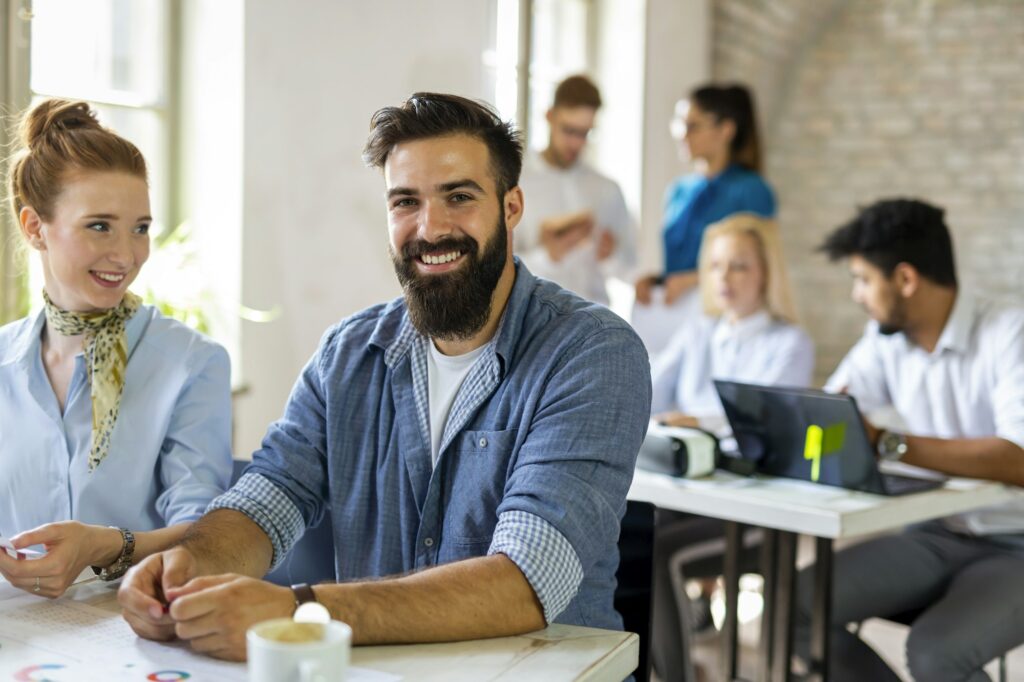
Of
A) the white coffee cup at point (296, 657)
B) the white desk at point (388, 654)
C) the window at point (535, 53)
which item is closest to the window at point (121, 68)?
the window at point (535, 53)

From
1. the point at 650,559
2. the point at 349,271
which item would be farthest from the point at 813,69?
the point at 650,559

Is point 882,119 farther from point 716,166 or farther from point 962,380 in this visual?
point 962,380

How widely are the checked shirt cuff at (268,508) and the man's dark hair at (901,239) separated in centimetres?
160

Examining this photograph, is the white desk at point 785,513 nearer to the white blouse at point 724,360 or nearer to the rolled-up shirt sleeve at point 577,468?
the rolled-up shirt sleeve at point 577,468

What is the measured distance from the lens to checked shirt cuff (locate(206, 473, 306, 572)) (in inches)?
63.1

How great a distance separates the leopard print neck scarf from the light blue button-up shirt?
18mm

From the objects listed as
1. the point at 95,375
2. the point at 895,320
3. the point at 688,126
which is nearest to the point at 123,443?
the point at 95,375

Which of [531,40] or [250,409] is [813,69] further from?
[250,409]

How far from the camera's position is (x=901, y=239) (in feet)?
8.71

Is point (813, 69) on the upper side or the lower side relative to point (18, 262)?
upper

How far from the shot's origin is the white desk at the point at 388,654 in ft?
3.84

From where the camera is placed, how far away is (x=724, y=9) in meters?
6.89

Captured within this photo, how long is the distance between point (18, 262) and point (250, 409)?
1066 millimetres

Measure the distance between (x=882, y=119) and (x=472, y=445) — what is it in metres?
6.45
